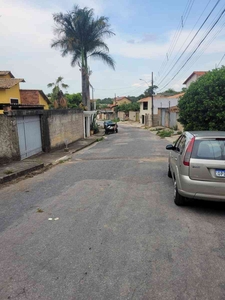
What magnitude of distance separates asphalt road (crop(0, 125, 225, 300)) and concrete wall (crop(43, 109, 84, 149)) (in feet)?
29.3

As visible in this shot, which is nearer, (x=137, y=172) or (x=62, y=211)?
(x=62, y=211)

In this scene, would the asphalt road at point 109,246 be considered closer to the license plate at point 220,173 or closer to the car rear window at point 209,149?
the license plate at point 220,173

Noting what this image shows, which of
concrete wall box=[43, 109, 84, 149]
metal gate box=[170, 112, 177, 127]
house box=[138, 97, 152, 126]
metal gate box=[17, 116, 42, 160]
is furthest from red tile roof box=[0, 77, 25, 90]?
house box=[138, 97, 152, 126]

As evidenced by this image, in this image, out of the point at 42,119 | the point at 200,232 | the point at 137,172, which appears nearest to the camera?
the point at 200,232

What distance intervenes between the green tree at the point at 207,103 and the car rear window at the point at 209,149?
6992 mm

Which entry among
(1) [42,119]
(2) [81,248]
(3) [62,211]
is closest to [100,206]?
(3) [62,211]

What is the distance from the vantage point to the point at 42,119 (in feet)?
45.6

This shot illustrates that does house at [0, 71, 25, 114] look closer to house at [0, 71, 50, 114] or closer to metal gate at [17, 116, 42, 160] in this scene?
house at [0, 71, 50, 114]

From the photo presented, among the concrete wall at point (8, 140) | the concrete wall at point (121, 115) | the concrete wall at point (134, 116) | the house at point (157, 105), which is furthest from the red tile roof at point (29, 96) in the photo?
the concrete wall at point (121, 115)

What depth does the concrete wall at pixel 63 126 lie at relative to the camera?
1497 centimetres

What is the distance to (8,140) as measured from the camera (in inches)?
402

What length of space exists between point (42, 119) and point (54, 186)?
7.66 metres

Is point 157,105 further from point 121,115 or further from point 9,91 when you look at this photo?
point 121,115

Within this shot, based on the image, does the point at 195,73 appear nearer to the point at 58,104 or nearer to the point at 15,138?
the point at 58,104
